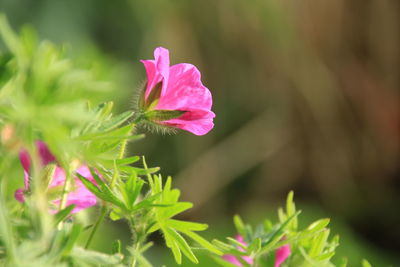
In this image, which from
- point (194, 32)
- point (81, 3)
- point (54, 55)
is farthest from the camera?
point (194, 32)

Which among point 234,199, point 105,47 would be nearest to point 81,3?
point 105,47

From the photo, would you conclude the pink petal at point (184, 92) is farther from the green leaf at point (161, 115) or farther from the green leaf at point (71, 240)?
the green leaf at point (71, 240)

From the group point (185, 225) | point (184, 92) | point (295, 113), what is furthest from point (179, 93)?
point (295, 113)

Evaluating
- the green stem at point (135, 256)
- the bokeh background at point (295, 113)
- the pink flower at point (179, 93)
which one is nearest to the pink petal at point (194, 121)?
the pink flower at point (179, 93)

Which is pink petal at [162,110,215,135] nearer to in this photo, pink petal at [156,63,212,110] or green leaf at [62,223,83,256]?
pink petal at [156,63,212,110]

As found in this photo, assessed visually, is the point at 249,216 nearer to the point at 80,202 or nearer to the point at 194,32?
Result: the point at 194,32

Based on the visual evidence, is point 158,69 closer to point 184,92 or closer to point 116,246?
point 184,92
